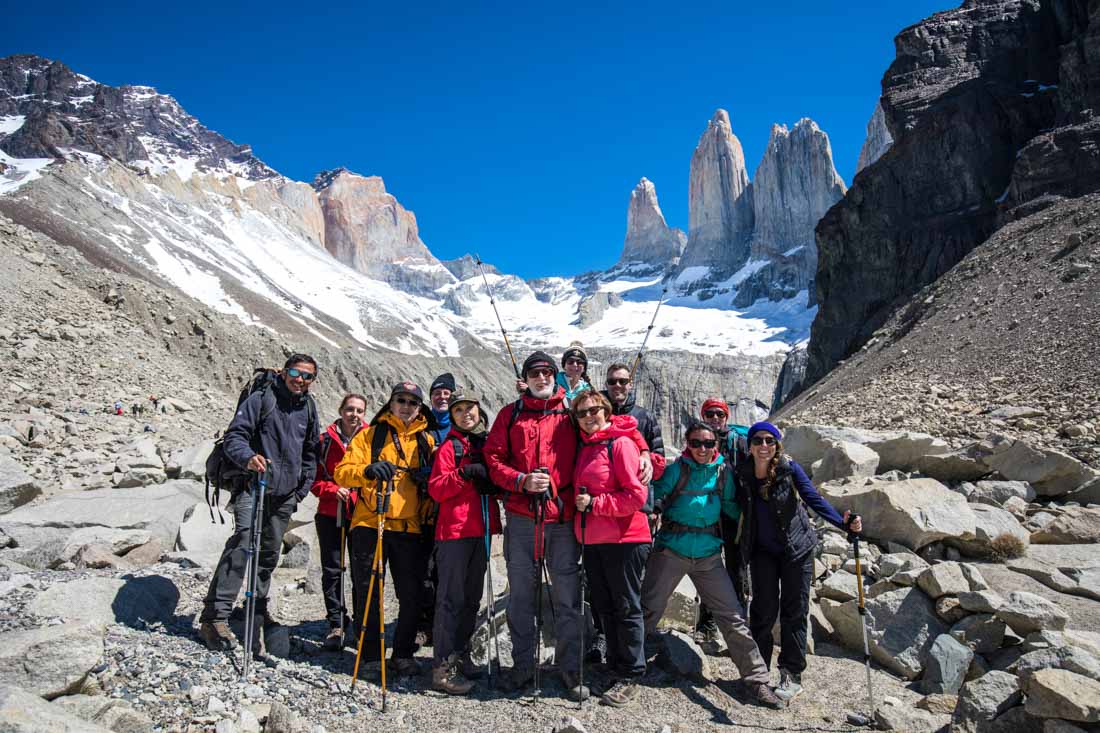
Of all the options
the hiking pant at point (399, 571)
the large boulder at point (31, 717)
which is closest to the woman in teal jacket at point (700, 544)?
the hiking pant at point (399, 571)

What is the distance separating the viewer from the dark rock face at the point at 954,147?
1416 inches

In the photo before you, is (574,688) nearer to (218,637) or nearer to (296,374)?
(218,637)

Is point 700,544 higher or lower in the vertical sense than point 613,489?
lower

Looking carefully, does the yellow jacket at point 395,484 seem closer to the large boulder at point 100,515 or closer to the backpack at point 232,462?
the backpack at point 232,462

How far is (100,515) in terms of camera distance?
342 inches

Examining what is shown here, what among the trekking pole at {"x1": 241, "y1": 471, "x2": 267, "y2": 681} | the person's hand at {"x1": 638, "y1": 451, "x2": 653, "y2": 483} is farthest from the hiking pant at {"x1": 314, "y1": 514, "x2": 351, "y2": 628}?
the person's hand at {"x1": 638, "y1": 451, "x2": 653, "y2": 483}

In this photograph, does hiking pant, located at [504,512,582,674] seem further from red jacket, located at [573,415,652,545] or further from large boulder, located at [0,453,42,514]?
large boulder, located at [0,453,42,514]

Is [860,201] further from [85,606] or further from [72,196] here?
[72,196]

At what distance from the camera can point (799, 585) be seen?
5445 millimetres

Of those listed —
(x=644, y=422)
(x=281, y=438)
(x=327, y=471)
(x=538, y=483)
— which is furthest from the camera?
(x=327, y=471)

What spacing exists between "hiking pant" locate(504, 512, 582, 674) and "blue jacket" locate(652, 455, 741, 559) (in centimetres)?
84

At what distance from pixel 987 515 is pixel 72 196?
4001 inches

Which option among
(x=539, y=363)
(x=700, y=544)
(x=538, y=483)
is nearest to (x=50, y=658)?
(x=538, y=483)

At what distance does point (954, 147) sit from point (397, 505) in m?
47.8
